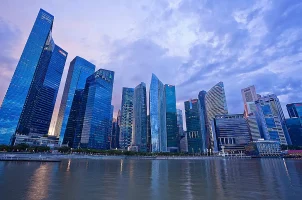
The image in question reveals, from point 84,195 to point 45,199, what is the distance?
4180mm

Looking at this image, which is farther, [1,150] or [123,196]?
[1,150]

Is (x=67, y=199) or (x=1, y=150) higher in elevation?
(x=1, y=150)

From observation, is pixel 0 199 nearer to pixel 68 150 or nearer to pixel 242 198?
pixel 242 198

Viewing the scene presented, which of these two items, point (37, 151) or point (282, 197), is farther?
point (37, 151)

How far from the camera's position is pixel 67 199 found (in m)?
19.5

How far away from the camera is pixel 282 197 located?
21.4 meters

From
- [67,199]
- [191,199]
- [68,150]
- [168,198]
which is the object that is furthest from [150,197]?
[68,150]

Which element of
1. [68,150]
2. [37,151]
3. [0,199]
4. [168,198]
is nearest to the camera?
[0,199]

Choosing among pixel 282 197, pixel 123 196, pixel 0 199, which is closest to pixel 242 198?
pixel 282 197

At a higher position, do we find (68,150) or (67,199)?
(68,150)

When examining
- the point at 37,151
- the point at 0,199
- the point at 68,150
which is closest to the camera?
the point at 0,199

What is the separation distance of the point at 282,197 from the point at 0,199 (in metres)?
32.9

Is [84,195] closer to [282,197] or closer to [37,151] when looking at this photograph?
[282,197]

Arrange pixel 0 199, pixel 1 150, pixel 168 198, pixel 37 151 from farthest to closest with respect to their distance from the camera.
Result: 1. pixel 37 151
2. pixel 1 150
3. pixel 168 198
4. pixel 0 199
